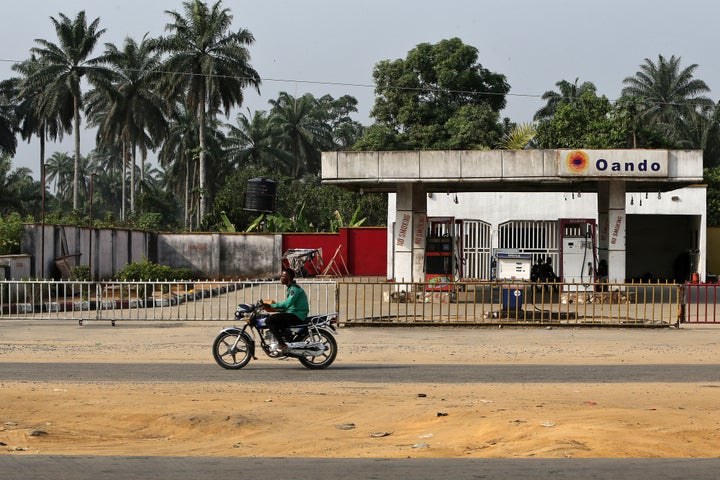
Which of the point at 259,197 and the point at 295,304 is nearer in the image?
the point at 295,304

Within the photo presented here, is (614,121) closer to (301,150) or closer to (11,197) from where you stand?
(301,150)

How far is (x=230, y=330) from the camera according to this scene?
661 inches

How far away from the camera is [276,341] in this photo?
1653cm

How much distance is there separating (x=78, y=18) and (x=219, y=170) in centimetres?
1943

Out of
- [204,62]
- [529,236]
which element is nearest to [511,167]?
[529,236]

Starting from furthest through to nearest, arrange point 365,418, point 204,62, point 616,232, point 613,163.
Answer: point 204,62
point 616,232
point 613,163
point 365,418

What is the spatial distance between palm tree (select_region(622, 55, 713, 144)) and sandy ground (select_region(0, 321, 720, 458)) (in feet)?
223

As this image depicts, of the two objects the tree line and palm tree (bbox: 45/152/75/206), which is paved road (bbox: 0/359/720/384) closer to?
the tree line

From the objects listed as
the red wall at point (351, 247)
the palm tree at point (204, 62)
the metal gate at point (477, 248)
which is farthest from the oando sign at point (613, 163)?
the palm tree at point (204, 62)

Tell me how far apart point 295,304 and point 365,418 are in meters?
4.95

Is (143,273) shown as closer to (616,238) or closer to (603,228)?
(603,228)

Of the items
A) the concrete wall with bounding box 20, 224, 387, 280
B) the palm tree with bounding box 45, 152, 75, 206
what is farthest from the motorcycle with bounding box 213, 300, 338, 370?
the palm tree with bounding box 45, 152, 75, 206

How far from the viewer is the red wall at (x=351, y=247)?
52281 mm

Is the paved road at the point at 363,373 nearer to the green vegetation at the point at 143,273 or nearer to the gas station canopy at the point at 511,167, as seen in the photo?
the gas station canopy at the point at 511,167
